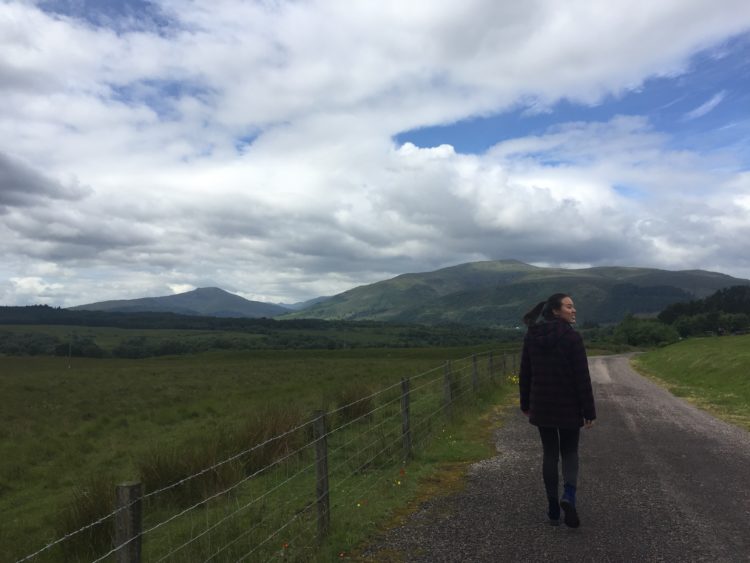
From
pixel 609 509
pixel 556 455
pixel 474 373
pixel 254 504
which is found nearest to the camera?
pixel 556 455

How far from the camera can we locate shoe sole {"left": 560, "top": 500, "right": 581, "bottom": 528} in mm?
5574

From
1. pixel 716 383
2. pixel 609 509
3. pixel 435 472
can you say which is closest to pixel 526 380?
pixel 609 509

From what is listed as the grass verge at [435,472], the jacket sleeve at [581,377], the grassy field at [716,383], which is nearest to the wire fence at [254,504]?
the grass verge at [435,472]

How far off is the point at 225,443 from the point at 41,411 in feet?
56.8

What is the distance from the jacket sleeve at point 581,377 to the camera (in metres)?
5.67

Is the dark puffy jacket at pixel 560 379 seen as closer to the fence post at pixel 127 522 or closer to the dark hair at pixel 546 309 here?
the dark hair at pixel 546 309

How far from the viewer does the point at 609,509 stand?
6172 millimetres

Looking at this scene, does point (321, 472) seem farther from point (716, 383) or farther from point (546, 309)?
point (716, 383)

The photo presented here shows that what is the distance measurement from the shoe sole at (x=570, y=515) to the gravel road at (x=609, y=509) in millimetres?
63

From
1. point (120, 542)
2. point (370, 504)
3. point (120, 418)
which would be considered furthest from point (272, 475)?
point (120, 418)

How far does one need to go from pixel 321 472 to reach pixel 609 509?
3.34 m

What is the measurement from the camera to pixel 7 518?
9.50 metres

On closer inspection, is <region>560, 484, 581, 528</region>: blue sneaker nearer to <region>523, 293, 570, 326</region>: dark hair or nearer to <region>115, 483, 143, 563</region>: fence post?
<region>523, 293, 570, 326</region>: dark hair

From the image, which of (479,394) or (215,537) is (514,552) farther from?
(479,394)
